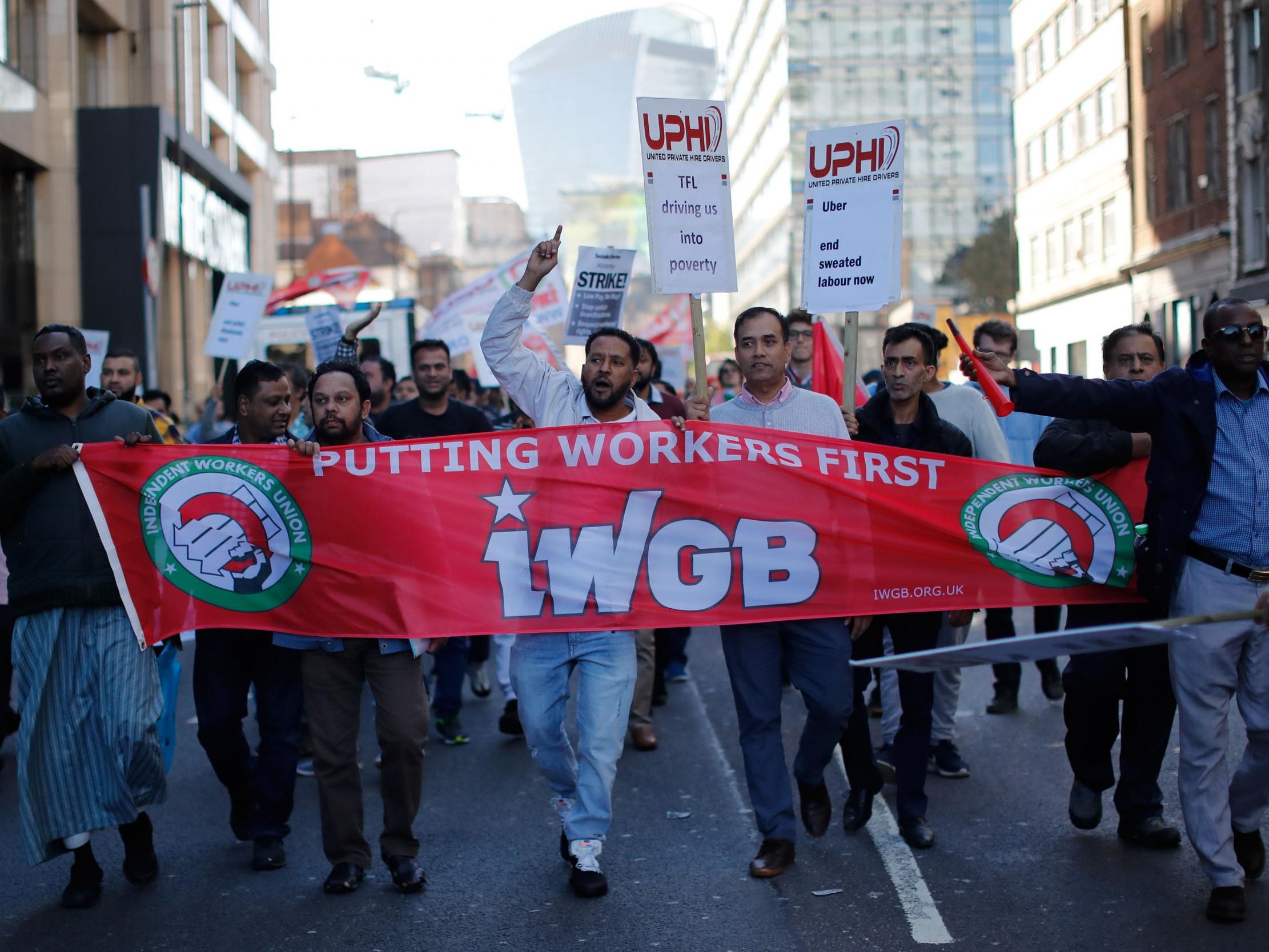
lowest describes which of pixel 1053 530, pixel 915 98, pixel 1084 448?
pixel 1053 530

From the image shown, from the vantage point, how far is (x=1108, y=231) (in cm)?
4400

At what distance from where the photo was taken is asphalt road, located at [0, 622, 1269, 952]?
16.6 feet

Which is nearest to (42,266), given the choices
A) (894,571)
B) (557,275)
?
(557,275)

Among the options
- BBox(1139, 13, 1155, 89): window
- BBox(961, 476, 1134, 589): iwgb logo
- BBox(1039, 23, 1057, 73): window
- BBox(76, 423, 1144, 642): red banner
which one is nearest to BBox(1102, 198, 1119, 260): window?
BBox(1139, 13, 1155, 89): window

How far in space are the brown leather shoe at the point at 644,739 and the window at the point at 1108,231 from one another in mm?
38239

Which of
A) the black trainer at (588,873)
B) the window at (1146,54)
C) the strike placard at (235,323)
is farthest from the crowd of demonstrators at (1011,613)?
the window at (1146,54)

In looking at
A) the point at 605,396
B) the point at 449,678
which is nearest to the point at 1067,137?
the point at 449,678

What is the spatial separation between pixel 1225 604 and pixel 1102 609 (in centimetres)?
95

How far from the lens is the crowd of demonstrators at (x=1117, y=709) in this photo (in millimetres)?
5949

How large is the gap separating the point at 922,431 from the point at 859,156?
1279 millimetres

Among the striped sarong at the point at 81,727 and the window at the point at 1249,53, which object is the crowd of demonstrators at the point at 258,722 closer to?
the striped sarong at the point at 81,727

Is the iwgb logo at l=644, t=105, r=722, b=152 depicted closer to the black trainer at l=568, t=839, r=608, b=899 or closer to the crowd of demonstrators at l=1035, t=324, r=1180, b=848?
the crowd of demonstrators at l=1035, t=324, r=1180, b=848

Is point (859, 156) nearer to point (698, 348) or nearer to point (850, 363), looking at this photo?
point (850, 363)

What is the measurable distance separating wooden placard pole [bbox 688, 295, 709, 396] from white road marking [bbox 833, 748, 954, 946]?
2.01 m
